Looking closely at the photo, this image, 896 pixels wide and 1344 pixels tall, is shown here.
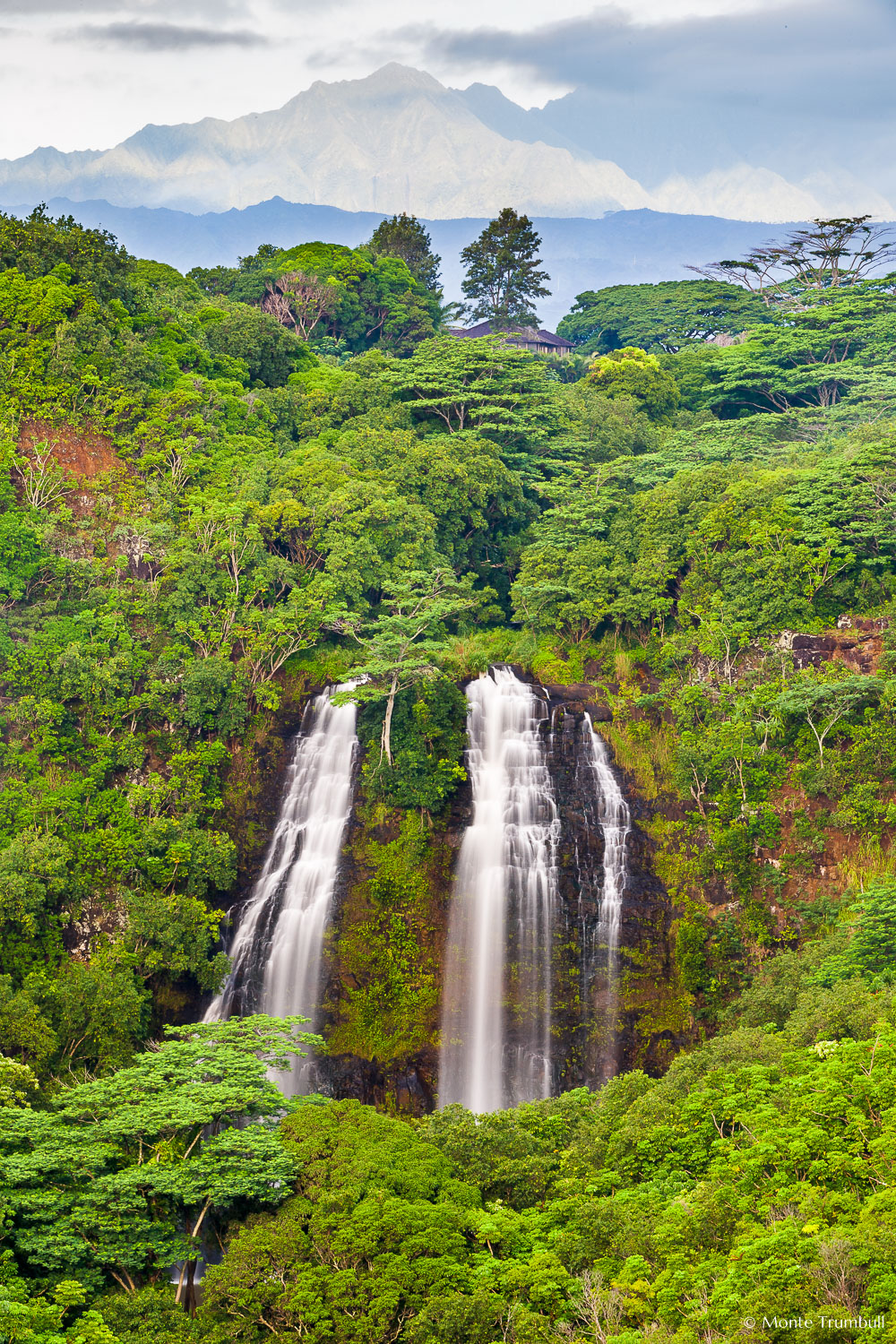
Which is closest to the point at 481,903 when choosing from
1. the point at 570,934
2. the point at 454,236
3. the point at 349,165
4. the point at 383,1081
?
the point at 570,934

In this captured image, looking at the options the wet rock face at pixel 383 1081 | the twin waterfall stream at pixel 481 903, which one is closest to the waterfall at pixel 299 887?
the twin waterfall stream at pixel 481 903

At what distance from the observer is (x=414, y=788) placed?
24.1 m

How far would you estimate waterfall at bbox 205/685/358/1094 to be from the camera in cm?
2270

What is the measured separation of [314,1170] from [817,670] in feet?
50.4

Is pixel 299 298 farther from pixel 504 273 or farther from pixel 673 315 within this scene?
pixel 673 315

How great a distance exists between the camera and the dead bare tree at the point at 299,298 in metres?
43.2

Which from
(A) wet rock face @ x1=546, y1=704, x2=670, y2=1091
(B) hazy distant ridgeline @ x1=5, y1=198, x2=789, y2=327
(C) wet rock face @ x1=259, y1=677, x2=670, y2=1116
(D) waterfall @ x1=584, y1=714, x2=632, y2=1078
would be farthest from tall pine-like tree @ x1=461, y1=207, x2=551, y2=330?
(B) hazy distant ridgeline @ x1=5, y1=198, x2=789, y2=327

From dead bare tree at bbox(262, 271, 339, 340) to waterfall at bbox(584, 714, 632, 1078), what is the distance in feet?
81.0

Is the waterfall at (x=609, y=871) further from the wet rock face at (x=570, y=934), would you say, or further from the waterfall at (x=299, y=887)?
the waterfall at (x=299, y=887)

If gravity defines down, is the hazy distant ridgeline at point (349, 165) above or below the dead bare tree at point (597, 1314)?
above

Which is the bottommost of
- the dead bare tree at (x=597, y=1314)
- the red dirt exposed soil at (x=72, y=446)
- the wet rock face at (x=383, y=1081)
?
the dead bare tree at (x=597, y=1314)

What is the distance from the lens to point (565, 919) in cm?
2311

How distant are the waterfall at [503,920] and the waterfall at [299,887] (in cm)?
272

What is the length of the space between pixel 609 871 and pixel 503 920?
2.46 m
